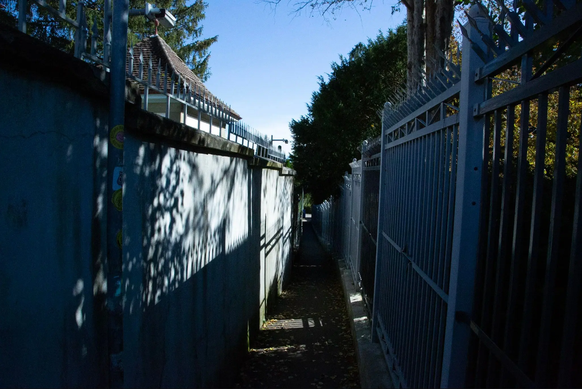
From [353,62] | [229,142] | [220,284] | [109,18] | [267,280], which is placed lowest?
[267,280]

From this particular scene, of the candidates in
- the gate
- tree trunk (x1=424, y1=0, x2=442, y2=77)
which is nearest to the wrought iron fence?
the gate

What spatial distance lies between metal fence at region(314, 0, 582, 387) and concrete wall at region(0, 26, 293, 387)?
6.30ft

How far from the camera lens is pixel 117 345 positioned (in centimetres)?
254

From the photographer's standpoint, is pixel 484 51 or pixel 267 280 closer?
pixel 484 51

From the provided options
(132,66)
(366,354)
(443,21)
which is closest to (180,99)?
(132,66)

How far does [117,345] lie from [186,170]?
1.85 m

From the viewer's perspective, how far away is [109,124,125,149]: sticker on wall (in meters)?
2.50

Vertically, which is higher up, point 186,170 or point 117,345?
point 186,170

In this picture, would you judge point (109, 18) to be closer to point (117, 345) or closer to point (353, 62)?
point (117, 345)

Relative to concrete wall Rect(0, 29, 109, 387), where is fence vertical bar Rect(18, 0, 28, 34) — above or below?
above

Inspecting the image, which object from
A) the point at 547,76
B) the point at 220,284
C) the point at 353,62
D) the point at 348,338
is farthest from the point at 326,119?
the point at 547,76

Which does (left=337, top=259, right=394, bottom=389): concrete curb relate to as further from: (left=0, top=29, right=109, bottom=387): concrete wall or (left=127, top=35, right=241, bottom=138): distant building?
(left=127, top=35, right=241, bottom=138): distant building

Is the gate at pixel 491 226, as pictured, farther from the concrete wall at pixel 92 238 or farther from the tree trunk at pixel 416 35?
the tree trunk at pixel 416 35

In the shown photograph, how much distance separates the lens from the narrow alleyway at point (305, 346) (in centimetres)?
571
